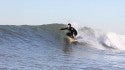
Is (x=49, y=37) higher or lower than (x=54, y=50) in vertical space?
higher

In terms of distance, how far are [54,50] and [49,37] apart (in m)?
5.49

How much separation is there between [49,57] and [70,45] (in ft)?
23.9

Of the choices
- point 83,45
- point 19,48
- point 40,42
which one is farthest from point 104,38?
point 19,48

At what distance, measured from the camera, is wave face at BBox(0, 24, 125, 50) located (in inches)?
816

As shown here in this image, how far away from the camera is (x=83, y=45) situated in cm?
2358

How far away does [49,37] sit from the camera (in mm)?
24484

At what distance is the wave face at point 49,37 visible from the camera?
68.0 ft

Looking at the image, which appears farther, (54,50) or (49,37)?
(49,37)

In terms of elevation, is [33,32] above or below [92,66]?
above

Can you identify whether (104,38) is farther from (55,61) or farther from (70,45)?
(55,61)

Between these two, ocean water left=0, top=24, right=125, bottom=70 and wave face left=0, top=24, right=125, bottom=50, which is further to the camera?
wave face left=0, top=24, right=125, bottom=50

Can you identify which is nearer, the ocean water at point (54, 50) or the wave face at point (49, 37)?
the ocean water at point (54, 50)

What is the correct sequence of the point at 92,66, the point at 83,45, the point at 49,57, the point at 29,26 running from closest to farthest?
the point at 92,66, the point at 49,57, the point at 83,45, the point at 29,26

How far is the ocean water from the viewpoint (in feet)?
45.2
